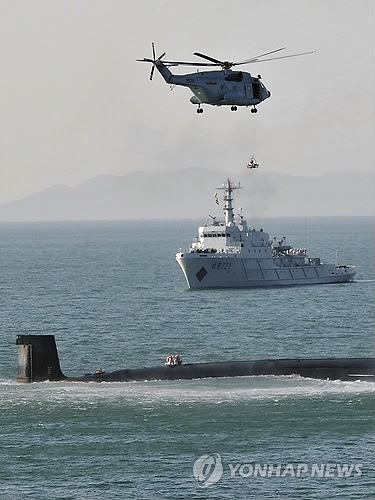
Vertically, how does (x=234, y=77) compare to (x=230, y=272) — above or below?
above

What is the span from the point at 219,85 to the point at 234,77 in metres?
1.51

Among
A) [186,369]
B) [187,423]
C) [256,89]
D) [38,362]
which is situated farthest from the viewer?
[186,369]

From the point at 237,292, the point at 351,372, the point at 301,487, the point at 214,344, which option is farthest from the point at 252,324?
the point at 301,487

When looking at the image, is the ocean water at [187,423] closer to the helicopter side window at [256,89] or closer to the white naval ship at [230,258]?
the helicopter side window at [256,89]

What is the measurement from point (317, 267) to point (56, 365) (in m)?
77.5

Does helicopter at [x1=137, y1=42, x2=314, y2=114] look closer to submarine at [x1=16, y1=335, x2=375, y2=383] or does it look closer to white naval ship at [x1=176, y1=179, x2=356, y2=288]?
submarine at [x1=16, y1=335, x2=375, y2=383]

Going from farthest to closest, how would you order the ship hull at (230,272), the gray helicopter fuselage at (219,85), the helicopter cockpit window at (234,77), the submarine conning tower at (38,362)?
the ship hull at (230,272)
the submarine conning tower at (38,362)
the helicopter cockpit window at (234,77)
the gray helicopter fuselage at (219,85)

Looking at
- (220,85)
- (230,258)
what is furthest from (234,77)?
(230,258)

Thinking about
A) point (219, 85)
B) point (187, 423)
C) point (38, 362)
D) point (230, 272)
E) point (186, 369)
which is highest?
point (219, 85)

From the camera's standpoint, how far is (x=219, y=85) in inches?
2429

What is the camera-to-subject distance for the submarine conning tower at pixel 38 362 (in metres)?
63.3

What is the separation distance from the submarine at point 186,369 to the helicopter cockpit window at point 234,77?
15.3 m

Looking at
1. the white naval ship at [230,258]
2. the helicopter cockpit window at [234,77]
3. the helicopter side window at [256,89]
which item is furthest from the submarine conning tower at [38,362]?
the white naval ship at [230,258]

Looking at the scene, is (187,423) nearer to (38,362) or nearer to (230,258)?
(38,362)
